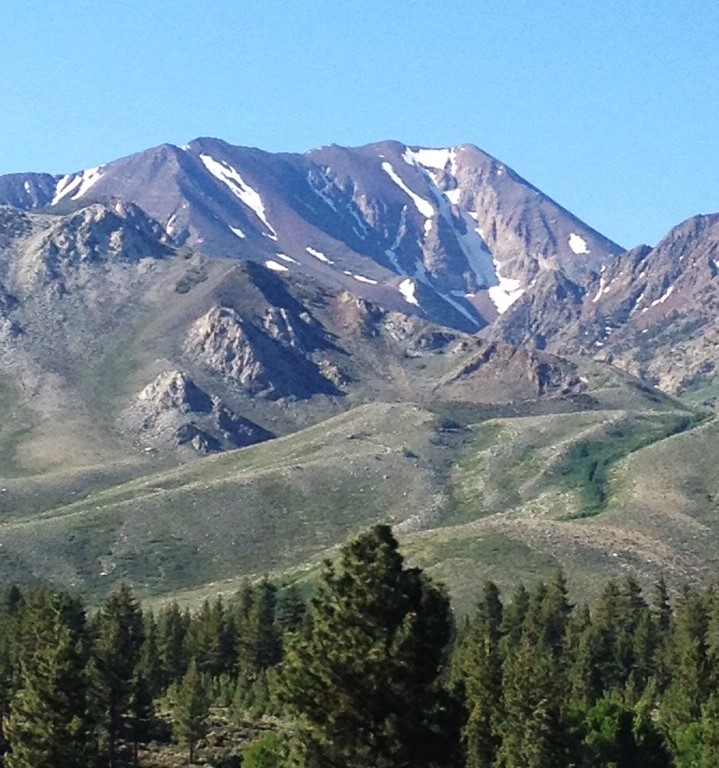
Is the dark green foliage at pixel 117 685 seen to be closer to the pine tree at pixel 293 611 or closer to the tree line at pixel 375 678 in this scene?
the tree line at pixel 375 678

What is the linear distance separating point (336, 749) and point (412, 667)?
10.2 feet

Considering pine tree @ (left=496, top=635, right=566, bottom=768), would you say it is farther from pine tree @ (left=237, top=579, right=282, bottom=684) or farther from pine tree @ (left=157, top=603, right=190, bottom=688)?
pine tree @ (left=157, top=603, right=190, bottom=688)

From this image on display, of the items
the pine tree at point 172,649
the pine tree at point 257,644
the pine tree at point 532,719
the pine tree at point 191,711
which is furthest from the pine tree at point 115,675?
the pine tree at point 532,719

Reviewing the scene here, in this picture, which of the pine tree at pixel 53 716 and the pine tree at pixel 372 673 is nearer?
the pine tree at pixel 372 673

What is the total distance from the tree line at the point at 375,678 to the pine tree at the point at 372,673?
0.14 feet

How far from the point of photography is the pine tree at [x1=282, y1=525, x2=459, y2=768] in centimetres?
3547

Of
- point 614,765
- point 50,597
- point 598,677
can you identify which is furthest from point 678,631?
point 50,597

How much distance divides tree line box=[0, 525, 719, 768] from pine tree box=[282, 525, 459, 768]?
42 mm

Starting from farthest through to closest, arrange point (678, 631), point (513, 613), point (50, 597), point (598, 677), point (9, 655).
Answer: point (513, 613) < point (678, 631) < point (598, 677) < point (9, 655) < point (50, 597)

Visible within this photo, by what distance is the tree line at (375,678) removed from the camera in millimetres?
35781

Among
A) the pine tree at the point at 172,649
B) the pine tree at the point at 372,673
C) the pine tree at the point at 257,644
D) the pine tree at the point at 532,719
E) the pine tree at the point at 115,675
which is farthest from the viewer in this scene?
the pine tree at the point at 257,644

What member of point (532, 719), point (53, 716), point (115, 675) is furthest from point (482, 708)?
point (115, 675)

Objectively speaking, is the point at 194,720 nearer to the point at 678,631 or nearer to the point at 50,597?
the point at 50,597

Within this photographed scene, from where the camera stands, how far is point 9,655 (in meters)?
93.8
